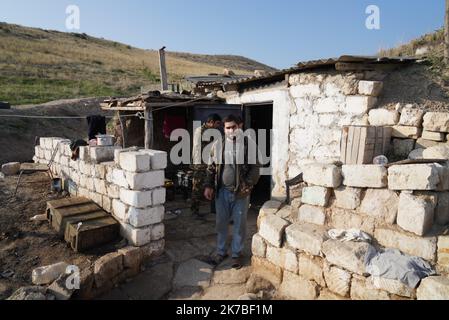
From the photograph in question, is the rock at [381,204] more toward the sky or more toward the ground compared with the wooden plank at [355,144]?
more toward the ground

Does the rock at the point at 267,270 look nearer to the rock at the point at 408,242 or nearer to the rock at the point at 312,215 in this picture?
the rock at the point at 312,215

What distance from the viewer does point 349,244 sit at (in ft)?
11.9

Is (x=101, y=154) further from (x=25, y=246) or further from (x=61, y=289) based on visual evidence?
(x=61, y=289)

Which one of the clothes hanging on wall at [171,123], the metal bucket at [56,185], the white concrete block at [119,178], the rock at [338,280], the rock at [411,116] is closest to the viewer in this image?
the rock at [338,280]

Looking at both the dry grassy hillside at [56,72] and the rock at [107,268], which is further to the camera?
the dry grassy hillside at [56,72]

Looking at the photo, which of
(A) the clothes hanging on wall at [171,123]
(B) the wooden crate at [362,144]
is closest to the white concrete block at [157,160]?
(B) the wooden crate at [362,144]

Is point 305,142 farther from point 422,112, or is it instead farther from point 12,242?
point 12,242

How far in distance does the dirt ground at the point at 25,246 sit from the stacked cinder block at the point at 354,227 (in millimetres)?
2625

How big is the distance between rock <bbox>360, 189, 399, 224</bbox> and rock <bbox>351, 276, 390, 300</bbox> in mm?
754

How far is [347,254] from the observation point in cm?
354

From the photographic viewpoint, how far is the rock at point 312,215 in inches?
167

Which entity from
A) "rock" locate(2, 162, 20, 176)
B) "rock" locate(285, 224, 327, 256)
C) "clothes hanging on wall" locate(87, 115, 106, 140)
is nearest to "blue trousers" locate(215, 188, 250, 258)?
"rock" locate(285, 224, 327, 256)

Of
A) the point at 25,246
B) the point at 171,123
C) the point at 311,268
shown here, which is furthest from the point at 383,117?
the point at 25,246
